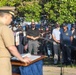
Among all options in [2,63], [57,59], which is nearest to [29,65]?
[2,63]

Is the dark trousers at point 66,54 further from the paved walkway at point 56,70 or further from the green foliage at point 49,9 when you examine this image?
the green foliage at point 49,9

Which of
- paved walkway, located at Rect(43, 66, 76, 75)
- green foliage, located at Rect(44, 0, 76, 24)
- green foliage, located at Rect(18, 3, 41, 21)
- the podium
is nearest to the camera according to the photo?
the podium

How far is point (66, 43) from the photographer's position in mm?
14039

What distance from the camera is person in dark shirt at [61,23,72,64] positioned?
45.3ft

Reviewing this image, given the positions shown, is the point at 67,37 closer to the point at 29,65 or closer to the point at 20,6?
the point at 20,6

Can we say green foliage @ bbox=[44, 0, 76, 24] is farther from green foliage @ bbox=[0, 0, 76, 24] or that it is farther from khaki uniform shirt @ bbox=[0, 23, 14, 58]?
khaki uniform shirt @ bbox=[0, 23, 14, 58]

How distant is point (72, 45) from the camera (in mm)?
14312

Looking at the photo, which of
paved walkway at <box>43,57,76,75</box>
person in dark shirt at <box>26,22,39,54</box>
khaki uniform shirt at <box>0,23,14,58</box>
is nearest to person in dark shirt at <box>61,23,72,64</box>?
paved walkway at <box>43,57,76,75</box>

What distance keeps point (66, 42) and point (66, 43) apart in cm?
4

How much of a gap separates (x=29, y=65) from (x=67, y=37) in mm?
7555

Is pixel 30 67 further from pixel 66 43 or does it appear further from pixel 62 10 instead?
pixel 66 43

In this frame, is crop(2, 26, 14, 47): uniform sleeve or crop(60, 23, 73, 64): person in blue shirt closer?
crop(2, 26, 14, 47): uniform sleeve

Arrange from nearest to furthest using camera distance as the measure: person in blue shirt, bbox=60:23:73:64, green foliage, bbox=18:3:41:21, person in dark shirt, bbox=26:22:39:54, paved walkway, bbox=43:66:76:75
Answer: paved walkway, bbox=43:66:76:75, green foliage, bbox=18:3:41:21, person in blue shirt, bbox=60:23:73:64, person in dark shirt, bbox=26:22:39:54

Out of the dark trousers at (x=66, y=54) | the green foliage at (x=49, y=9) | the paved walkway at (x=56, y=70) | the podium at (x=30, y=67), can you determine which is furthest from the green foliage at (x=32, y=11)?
the podium at (x=30, y=67)
